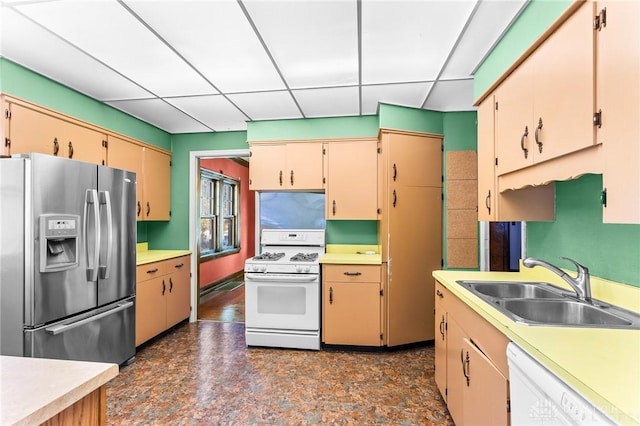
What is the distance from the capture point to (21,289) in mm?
1886

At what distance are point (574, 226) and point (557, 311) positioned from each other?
52cm

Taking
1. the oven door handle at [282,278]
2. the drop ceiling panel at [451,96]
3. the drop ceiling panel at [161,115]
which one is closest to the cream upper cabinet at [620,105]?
the drop ceiling panel at [451,96]

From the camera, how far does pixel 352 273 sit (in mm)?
3000

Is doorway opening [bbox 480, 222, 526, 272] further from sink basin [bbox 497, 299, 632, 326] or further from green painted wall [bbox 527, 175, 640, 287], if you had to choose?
sink basin [bbox 497, 299, 632, 326]

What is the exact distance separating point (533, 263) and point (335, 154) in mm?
2264

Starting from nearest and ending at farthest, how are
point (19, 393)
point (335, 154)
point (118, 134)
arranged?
point (19, 393) < point (118, 134) < point (335, 154)

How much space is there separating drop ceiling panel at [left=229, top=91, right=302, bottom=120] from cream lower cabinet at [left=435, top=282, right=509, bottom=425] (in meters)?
2.19

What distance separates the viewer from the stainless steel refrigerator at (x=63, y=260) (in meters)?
1.89

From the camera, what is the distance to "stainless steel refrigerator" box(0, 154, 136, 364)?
1.89m

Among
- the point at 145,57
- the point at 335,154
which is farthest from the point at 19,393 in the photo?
the point at 335,154

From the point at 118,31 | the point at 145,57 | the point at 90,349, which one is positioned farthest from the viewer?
the point at 90,349

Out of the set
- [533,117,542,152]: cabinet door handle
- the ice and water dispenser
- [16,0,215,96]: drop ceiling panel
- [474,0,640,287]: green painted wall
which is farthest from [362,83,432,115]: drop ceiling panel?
the ice and water dispenser

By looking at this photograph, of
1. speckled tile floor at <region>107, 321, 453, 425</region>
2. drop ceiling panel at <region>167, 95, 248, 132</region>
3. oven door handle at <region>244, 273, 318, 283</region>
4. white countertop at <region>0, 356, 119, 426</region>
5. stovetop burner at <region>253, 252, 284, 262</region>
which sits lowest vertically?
speckled tile floor at <region>107, 321, 453, 425</region>

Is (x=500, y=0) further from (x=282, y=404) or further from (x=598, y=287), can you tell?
(x=282, y=404)
